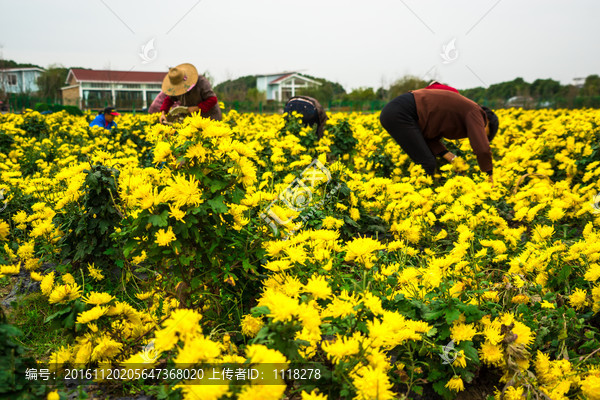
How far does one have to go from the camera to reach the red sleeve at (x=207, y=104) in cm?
646

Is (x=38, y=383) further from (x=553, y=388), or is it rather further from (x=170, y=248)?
(x=553, y=388)

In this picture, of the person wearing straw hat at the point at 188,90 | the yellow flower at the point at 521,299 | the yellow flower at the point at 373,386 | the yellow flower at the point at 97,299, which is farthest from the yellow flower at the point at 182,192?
the person wearing straw hat at the point at 188,90

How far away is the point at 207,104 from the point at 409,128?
3041mm

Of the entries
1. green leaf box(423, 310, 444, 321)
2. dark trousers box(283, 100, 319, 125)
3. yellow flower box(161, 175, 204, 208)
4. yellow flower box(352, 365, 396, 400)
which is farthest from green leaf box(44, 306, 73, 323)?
dark trousers box(283, 100, 319, 125)

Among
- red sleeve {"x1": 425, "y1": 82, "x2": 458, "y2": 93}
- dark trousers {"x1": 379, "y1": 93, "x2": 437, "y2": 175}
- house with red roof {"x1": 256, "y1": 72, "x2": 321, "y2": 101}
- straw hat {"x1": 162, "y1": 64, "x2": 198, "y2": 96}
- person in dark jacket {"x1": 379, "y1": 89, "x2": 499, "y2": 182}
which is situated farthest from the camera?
house with red roof {"x1": 256, "y1": 72, "x2": 321, "y2": 101}

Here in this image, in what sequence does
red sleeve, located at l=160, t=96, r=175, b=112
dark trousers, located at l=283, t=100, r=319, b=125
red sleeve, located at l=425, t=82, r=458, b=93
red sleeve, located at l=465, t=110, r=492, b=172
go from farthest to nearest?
1. dark trousers, located at l=283, t=100, r=319, b=125
2. red sleeve, located at l=160, t=96, r=175, b=112
3. red sleeve, located at l=425, t=82, r=458, b=93
4. red sleeve, located at l=465, t=110, r=492, b=172

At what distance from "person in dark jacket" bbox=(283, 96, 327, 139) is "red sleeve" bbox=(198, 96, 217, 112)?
2116mm

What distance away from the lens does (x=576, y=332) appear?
216 centimetres

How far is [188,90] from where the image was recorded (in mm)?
6184

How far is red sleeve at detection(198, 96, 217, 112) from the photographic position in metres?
6.46

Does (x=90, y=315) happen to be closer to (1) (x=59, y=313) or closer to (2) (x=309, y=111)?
(1) (x=59, y=313)

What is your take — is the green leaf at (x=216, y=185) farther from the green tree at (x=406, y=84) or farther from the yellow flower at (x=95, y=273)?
the green tree at (x=406, y=84)

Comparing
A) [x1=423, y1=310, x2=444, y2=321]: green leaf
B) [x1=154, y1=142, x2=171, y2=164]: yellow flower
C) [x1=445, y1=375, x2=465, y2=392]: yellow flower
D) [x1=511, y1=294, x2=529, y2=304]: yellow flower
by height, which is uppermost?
[x1=154, y1=142, x2=171, y2=164]: yellow flower
